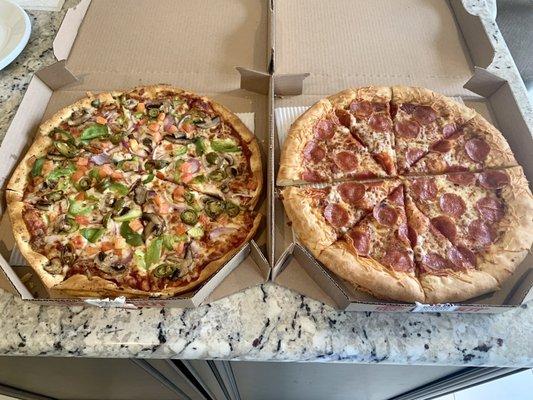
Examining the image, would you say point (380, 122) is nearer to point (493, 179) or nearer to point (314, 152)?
point (314, 152)

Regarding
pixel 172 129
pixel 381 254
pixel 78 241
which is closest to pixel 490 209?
pixel 381 254

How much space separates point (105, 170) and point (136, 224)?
289 mm

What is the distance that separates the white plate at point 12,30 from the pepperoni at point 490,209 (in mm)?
2147

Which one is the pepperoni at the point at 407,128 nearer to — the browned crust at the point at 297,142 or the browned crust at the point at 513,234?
the browned crust at the point at 297,142

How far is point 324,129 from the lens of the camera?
1.72m

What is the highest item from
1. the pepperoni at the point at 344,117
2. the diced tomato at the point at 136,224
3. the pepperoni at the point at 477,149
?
the pepperoni at the point at 344,117

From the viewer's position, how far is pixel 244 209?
1.57 metres

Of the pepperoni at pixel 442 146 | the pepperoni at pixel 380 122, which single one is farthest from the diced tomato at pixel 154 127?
the pepperoni at pixel 442 146

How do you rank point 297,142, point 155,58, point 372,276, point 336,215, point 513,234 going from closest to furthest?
point 372,276 → point 513,234 → point 336,215 → point 297,142 → point 155,58

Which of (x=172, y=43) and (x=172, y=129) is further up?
(x=172, y=43)

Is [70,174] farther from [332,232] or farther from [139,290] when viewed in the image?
[332,232]

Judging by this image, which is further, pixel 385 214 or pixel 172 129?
pixel 172 129

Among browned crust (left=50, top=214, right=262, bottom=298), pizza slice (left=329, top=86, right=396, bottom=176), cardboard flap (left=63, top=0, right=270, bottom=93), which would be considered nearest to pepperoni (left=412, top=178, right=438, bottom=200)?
pizza slice (left=329, top=86, right=396, bottom=176)

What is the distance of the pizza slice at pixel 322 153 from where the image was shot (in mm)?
1586
